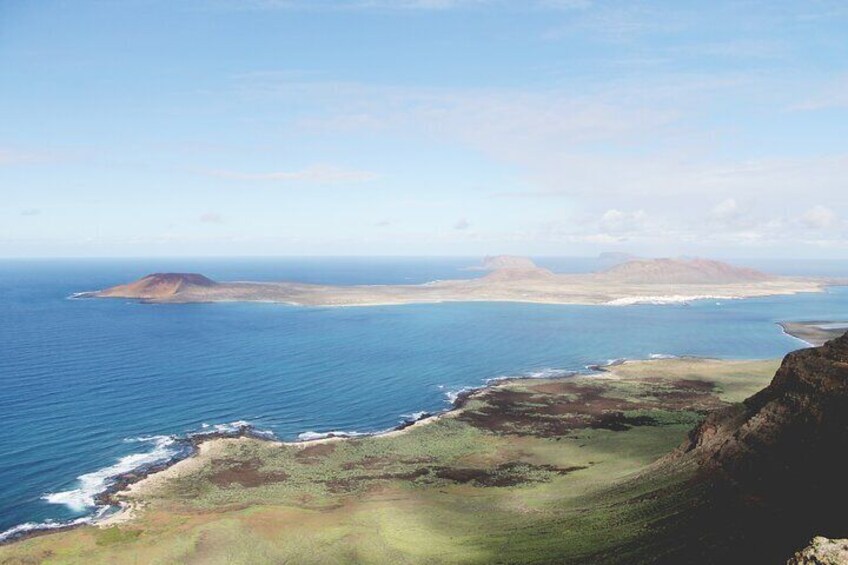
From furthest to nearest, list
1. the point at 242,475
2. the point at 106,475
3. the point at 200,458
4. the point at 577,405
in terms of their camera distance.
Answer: the point at 577,405 → the point at 200,458 → the point at 242,475 → the point at 106,475

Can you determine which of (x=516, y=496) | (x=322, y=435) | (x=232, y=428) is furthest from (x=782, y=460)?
(x=232, y=428)

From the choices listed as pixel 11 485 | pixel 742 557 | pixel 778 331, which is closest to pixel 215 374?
pixel 11 485

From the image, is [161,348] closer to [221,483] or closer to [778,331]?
[221,483]

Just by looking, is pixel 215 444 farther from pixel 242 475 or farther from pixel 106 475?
pixel 106 475

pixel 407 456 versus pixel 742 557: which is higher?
pixel 742 557

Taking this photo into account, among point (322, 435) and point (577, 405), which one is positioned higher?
point (322, 435)

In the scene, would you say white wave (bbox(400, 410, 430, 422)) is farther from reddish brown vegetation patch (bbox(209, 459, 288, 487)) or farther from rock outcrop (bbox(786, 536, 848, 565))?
A: rock outcrop (bbox(786, 536, 848, 565))
